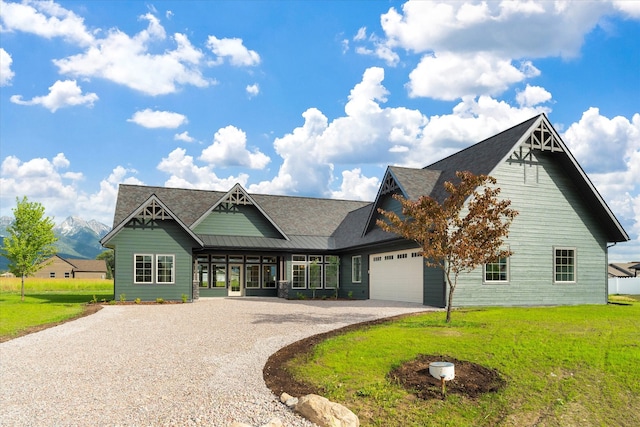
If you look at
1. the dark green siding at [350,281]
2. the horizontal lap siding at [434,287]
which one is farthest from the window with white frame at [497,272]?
the dark green siding at [350,281]

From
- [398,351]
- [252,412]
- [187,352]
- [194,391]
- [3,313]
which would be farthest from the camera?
[3,313]

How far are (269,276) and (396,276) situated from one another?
9698 millimetres

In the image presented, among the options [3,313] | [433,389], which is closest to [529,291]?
[433,389]

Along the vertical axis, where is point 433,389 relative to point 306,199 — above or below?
below

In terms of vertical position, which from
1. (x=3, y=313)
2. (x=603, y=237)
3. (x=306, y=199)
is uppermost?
(x=306, y=199)

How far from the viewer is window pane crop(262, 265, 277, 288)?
32.3 metres

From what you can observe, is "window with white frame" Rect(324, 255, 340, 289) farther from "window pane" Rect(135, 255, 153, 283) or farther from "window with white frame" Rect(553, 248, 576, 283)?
"window with white frame" Rect(553, 248, 576, 283)

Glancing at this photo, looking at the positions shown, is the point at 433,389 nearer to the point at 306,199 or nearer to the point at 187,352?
the point at 187,352

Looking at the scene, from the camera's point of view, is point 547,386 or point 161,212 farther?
point 161,212

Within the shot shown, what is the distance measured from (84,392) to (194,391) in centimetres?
181

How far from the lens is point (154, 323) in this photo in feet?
56.7

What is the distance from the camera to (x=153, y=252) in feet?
86.7

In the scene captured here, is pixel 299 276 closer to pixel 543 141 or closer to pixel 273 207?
pixel 273 207

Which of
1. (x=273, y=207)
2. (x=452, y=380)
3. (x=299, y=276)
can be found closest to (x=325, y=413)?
(x=452, y=380)
